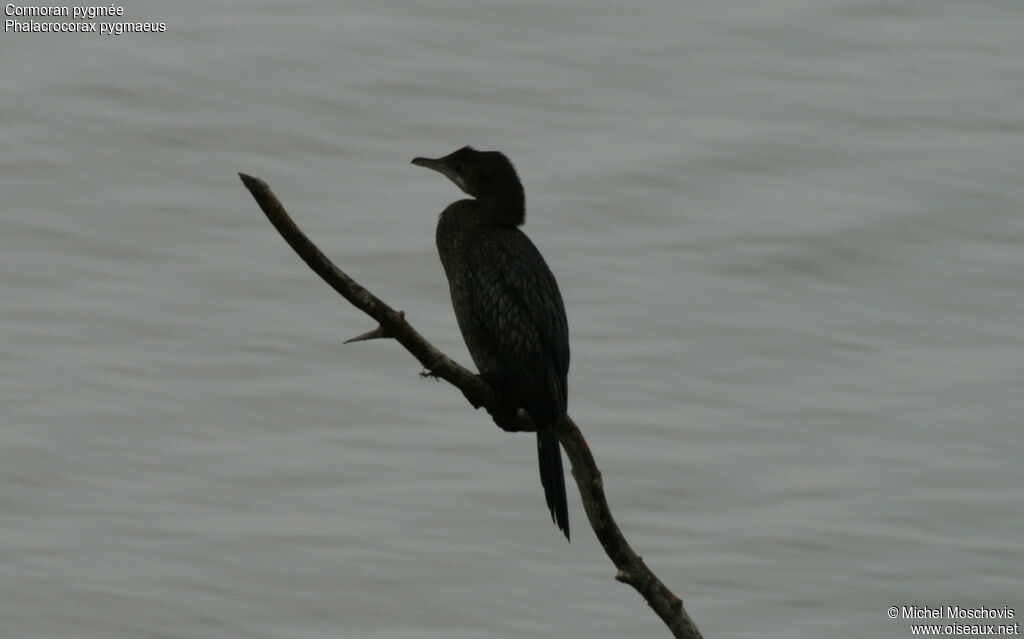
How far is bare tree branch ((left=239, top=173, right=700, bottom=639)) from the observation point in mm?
5203

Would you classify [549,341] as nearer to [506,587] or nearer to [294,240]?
[294,240]

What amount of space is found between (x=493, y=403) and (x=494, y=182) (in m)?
0.91

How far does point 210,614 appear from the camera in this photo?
12.6 m

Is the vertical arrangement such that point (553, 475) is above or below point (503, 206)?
below

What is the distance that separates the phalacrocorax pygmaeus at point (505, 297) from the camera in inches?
257

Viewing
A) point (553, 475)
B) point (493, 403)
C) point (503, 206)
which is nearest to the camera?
point (553, 475)

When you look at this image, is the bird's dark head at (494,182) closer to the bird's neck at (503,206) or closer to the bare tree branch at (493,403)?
the bird's neck at (503,206)

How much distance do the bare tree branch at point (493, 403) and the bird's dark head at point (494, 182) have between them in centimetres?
80

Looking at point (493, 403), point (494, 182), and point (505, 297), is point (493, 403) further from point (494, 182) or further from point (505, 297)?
point (494, 182)

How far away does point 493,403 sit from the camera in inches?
256

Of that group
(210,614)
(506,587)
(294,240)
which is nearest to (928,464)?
(506,587)

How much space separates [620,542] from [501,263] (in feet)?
3.85

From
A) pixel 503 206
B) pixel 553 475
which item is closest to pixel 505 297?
pixel 503 206

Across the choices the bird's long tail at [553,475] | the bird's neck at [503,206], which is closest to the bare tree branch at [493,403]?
the bird's long tail at [553,475]
